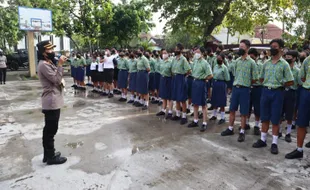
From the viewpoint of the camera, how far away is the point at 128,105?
8.30 metres

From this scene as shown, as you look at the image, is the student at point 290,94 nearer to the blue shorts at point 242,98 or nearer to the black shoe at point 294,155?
the blue shorts at point 242,98

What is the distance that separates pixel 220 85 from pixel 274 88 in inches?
73.7

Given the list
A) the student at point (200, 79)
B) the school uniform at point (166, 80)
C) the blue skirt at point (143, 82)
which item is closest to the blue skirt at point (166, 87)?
the school uniform at point (166, 80)

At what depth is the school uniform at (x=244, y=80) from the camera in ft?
16.2

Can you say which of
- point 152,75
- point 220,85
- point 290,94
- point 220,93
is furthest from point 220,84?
point 152,75

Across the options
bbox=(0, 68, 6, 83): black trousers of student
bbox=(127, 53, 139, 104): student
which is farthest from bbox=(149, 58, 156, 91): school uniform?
bbox=(0, 68, 6, 83): black trousers of student

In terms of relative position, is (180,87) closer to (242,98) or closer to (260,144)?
(242,98)

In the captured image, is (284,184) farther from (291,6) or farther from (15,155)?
(291,6)

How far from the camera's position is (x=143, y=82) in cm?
779

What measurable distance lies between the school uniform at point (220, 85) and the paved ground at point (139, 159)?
61 cm

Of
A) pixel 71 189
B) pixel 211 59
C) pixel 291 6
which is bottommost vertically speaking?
pixel 71 189

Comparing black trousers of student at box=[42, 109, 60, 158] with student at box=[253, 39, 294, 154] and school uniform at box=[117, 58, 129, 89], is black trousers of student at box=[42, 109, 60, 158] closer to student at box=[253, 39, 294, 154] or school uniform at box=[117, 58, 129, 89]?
student at box=[253, 39, 294, 154]

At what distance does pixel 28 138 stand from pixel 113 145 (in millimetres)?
1694

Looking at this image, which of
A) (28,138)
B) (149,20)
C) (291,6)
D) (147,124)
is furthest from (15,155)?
(149,20)
